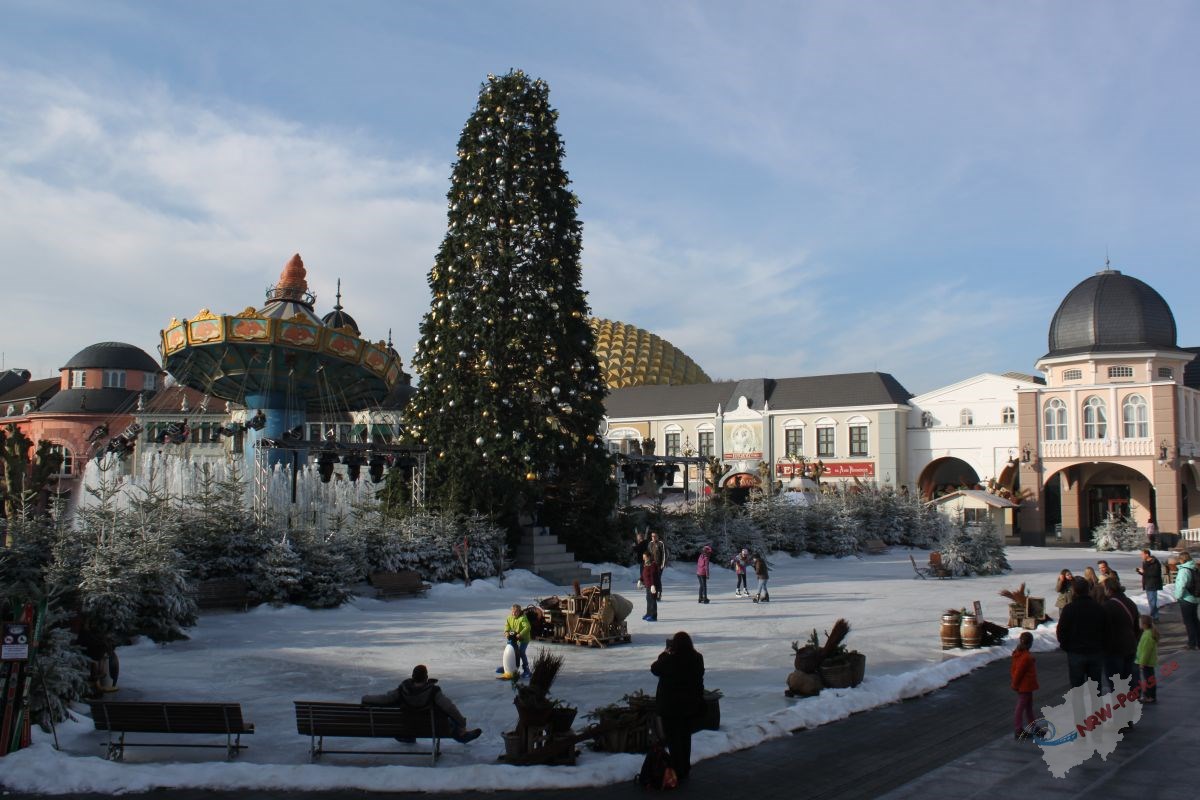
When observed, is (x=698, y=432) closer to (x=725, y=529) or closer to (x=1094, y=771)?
(x=725, y=529)

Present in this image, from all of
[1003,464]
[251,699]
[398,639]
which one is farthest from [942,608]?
[1003,464]

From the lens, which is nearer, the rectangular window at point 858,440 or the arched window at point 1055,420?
the arched window at point 1055,420

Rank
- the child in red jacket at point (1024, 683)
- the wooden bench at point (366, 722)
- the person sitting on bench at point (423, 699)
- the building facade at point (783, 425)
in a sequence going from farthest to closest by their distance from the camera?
1. the building facade at point (783, 425)
2. the child in red jacket at point (1024, 683)
3. the person sitting on bench at point (423, 699)
4. the wooden bench at point (366, 722)

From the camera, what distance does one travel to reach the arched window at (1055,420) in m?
50.5

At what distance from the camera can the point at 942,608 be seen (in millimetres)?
20672

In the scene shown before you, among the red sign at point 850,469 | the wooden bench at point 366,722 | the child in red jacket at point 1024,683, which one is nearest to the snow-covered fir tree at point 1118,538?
the red sign at point 850,469

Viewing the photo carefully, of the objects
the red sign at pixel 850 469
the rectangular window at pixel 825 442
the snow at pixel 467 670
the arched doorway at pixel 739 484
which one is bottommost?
the snow at pixel 467 670

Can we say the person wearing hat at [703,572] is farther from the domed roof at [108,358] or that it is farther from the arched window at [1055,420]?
the domed roof at [108,358]

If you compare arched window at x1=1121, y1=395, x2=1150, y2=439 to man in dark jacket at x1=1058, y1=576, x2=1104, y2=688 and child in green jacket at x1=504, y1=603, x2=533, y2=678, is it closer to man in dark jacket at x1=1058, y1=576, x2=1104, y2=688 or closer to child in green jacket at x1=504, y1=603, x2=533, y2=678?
man in dark jacket at x1=1058, y1=576, x2=1104, y2=688

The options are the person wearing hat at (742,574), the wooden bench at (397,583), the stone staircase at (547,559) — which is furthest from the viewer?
the stone staircase at (547,559)

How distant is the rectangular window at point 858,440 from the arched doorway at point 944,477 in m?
3.70

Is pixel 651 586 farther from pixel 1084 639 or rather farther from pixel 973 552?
pixel 973 552

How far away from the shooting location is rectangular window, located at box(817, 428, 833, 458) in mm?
59594

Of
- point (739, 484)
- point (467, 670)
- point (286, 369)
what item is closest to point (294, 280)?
point (286, 369)
